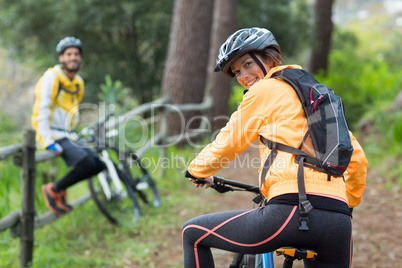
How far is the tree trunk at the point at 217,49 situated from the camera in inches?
402

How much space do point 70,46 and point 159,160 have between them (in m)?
3.11

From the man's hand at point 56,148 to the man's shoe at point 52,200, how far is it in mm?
462

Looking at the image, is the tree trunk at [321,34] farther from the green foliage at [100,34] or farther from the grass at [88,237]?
the grass at [88,237]

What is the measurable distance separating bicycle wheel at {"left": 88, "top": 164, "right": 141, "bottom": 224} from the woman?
10.4ft

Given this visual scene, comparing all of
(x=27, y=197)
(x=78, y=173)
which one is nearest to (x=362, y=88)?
(x=78, y=173)

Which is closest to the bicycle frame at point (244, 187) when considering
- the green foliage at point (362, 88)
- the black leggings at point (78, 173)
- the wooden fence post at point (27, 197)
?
the wooden fence post at point (27, 197)

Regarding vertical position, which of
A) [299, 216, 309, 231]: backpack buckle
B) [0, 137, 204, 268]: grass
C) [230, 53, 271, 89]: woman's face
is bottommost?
[0, 137, 204, 268]: grass

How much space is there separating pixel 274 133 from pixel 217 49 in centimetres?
875

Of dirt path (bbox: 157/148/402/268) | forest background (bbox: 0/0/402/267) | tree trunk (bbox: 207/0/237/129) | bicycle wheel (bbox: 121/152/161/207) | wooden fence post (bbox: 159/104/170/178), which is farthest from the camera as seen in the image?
tree trunk (bbox: 207/0/237/129)

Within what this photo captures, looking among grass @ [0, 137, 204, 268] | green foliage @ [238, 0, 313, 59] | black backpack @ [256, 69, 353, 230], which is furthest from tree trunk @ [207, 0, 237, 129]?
black backpack @ [256, 69, 353, 230]

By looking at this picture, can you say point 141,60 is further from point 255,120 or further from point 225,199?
point 255,120

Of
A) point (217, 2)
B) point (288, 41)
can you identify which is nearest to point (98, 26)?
point (217, 2)

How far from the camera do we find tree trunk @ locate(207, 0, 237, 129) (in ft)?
33.5

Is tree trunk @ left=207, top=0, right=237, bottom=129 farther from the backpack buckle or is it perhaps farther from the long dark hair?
the backpack buckle
